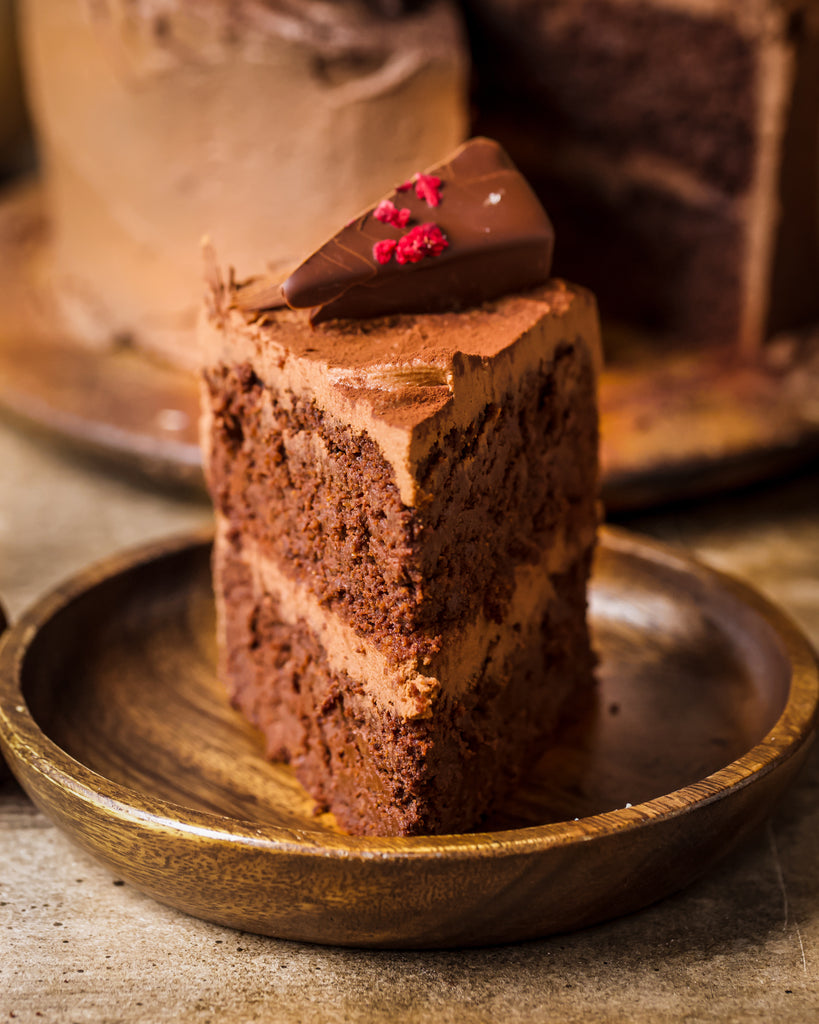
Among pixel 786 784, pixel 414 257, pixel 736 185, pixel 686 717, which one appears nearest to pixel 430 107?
pixel 736 185

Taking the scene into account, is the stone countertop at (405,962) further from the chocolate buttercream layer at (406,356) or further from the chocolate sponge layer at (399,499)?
the chocolate buttercream layer at (406,356)

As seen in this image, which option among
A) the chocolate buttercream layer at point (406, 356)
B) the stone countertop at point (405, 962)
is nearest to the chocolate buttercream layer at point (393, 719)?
the stone countertop at point (405, 962)

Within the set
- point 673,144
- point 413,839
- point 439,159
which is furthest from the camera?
point 673,144

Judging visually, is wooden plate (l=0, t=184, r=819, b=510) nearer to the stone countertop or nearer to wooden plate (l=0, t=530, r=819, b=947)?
wooden plate (l=0, t=530, r=819, b=947)

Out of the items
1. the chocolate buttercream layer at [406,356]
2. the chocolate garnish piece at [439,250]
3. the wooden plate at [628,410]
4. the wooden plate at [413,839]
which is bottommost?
the wooden plate at [628,410]

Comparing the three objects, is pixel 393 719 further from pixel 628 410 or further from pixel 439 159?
pixel 439 159

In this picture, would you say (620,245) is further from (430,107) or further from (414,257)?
(414,257)

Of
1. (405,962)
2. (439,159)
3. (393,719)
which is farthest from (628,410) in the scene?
(405,962)
